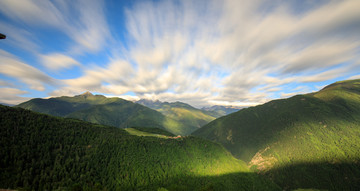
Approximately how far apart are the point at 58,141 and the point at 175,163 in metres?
143

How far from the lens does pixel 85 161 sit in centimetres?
13638

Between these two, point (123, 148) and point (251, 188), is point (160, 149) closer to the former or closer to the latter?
point (123, 148)

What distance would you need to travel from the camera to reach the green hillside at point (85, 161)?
11156cm

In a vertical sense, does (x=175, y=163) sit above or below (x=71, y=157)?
below

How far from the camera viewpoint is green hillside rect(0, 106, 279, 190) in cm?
11156

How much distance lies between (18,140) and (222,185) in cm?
23699

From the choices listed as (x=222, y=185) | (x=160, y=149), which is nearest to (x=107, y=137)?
(x=160, y=149)

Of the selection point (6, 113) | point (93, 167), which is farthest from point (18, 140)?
point (93, 167)

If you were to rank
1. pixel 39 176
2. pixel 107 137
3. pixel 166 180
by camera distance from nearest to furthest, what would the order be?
pixel 39 176 → pixel 166 180 → pixel 107 137

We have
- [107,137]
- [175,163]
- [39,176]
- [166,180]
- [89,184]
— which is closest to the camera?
[39,176]

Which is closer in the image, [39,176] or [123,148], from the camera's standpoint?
[39,176]

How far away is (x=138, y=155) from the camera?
543ft

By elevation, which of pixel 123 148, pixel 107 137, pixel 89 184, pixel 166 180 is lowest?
pixel 166 180

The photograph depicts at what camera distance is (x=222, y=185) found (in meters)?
175
